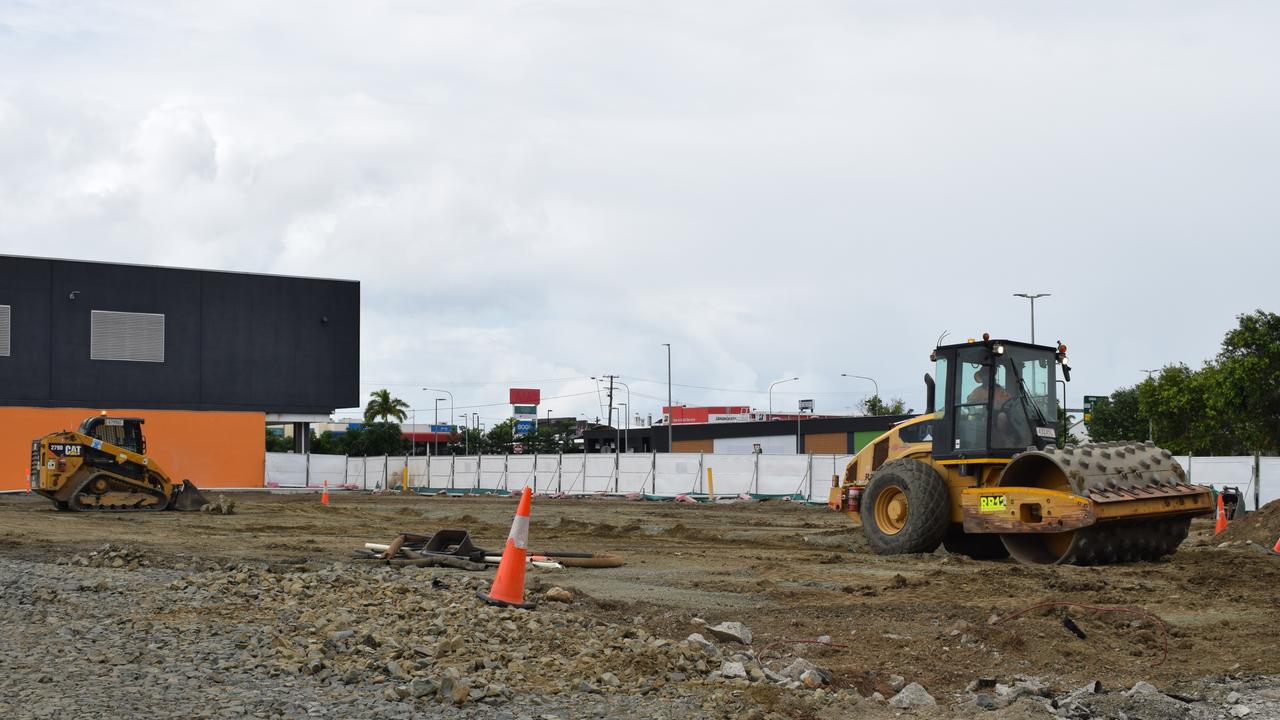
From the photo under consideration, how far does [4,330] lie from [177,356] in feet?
23.9

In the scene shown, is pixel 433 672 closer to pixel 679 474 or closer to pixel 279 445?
pixel 679 474

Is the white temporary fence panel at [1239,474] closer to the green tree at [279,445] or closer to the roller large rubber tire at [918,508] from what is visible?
the roller large rubber tire at [918,508]

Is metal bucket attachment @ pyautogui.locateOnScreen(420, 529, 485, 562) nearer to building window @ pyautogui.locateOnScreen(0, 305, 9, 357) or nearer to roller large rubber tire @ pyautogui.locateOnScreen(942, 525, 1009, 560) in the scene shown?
roller large rubber tire @ pyautogui.locateOnScreen(942, 525, 1009, 560)

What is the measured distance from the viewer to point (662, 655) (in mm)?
8195

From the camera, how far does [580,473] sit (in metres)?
49.7

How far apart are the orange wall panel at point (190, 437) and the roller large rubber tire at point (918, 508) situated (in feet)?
147

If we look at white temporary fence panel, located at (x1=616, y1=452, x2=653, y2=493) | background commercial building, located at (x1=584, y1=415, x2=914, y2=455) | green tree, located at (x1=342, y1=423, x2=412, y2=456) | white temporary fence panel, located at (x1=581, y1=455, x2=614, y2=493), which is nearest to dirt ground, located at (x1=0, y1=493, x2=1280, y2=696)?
white temporary fence panel, located at (x1=616, y1=452, x2=653, y2=493)

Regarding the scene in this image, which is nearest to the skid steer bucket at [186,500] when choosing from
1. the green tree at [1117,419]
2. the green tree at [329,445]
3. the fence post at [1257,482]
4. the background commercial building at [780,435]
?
the fence post at [1257,482]

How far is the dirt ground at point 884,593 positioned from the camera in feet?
29.0

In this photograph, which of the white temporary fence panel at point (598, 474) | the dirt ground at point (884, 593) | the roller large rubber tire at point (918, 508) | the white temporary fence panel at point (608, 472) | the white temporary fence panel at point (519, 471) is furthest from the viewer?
the white temporary fence panel at point (519, 471)

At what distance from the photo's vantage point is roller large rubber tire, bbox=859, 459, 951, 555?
16.3 meters

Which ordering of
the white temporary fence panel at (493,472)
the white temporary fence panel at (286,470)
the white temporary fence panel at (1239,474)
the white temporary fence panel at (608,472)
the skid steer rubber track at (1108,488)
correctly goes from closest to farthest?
the skid steer rubber track at (1108,488)
the white temporary fence panel at (1239,474)
the white temporary fence panel at (608,472)
the white temporary fence panel at (493,472)
the white temporary fence panel at (286,470)

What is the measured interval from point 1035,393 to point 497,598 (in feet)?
29.2

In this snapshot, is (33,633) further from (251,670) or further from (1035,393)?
(1035,393)
